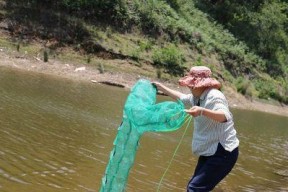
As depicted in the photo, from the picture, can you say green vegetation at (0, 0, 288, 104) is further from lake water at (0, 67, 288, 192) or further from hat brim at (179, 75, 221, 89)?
hat brim at (179, 75, 221, 89)

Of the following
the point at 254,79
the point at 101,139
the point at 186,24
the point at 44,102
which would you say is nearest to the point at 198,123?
the point at 101,139

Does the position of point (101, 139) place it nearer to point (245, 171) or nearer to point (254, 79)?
point (245, 171)

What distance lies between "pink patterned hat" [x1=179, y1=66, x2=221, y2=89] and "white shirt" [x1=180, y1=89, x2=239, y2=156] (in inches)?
3.1

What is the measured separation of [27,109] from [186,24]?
21.5 metres

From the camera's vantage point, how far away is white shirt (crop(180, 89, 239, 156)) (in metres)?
5.38

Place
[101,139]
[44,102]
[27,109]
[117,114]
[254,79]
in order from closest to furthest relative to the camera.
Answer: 1. [101,139]
2. [27,109]
3. [44,102]
4. [117,114]
5. [254,79]

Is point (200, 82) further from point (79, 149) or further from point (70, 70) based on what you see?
point (70, 70)

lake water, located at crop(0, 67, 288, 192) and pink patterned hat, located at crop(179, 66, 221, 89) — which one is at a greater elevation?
pink patterned hat, located at crop(179, 66, 221, 89)

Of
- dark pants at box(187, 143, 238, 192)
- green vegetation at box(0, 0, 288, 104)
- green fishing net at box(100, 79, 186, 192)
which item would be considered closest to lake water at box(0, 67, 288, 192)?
green fishing net at box(100, 79, 186, 192)

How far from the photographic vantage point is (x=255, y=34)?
138 ft

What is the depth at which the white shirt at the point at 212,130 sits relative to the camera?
538 cm

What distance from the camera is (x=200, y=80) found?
5566 millimetres

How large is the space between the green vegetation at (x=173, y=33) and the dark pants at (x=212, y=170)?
20.7m

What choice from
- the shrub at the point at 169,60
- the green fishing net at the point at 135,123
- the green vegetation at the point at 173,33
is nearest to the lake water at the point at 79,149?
the green fishing net at the point at 135,123
